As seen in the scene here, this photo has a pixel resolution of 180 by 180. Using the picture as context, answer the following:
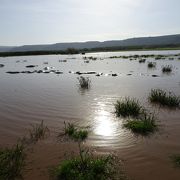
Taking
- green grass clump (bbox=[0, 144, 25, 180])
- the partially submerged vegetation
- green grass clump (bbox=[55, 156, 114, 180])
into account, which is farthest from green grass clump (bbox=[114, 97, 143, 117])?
green grass clump (bbox=[0, 144, 25, 180])

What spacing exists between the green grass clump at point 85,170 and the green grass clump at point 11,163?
3.05 ft

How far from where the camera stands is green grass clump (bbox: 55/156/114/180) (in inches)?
228

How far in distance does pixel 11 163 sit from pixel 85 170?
192 cm

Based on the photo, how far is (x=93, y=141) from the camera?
320 inches

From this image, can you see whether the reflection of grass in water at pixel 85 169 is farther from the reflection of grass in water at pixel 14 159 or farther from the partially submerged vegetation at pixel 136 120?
the partially submerged vegetation at pixel 136 120

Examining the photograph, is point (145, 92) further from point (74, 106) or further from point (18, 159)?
point (18, 159)

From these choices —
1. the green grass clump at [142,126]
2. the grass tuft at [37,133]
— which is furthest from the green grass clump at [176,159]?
the grass tuft at [37,133]

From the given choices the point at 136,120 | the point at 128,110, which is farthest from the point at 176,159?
the point at 128,110

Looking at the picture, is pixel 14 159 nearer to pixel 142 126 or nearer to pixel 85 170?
pixel 85 170

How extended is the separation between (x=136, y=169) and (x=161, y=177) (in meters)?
0.62

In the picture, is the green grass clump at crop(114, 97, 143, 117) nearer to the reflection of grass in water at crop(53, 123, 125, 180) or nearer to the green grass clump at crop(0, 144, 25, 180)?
the reflection of grass in water at crop(53, 123, 125, 180)

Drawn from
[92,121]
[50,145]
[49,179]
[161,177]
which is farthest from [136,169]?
[92,121]

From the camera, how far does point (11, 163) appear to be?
21.7ft

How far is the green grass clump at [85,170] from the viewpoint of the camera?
5.78 metres
